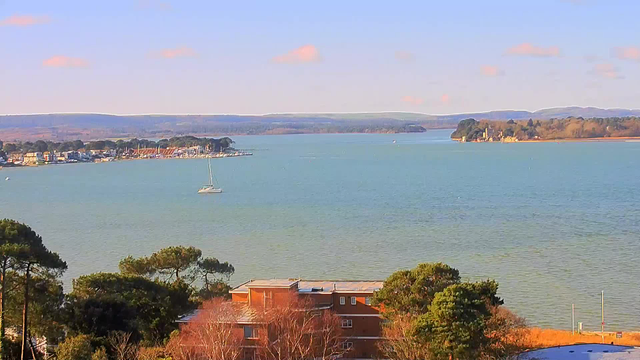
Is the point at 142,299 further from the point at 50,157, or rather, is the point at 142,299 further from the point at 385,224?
the point at 50,157

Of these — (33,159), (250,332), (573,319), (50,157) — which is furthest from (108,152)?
(250,332)

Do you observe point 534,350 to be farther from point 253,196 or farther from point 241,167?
point 241,167

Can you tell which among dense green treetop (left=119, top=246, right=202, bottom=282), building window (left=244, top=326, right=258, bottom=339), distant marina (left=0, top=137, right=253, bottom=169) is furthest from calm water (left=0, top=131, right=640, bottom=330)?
distant marina (left=0, top=137, right=253, bottom=169)

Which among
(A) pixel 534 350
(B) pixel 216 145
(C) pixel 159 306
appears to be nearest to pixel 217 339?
(C) pixel 159 306

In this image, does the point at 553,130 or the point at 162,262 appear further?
the point at 553,130

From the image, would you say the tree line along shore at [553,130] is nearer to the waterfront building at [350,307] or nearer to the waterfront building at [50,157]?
the waterfront building at [50,157]
